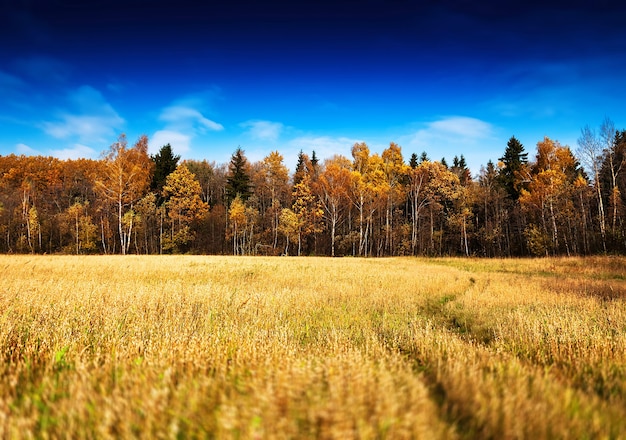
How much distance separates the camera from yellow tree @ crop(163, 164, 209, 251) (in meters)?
45.4

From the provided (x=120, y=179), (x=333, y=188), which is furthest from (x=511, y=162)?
(x=120, y=179)

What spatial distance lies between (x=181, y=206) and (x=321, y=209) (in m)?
21.1

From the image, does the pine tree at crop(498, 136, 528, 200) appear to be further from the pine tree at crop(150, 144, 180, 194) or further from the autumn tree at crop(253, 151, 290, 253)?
the pine tree at crop(150, 144, 180, 194)

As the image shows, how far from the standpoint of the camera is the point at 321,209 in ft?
152

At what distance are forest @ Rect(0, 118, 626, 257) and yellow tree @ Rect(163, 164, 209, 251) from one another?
0.17m

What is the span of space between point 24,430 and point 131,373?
0.96 meters

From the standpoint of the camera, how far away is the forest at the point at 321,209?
39.0 metres

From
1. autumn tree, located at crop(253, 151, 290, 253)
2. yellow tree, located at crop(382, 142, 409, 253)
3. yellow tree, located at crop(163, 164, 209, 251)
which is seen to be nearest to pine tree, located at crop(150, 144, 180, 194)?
yellow tree, located at crop(163, 164, 209, 251)

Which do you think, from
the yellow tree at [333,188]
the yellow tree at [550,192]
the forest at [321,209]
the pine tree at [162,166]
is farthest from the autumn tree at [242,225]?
the yellow tree at [550,192]

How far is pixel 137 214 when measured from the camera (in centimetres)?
4631

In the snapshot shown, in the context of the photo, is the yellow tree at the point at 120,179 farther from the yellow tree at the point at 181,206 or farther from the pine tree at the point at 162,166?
the pine tree at the point at 162,166

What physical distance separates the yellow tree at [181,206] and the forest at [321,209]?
0.17 meters

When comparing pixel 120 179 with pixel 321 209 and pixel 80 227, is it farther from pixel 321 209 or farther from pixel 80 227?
pixel 321 209

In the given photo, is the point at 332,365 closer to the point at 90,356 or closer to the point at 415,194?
the point at 90,356
